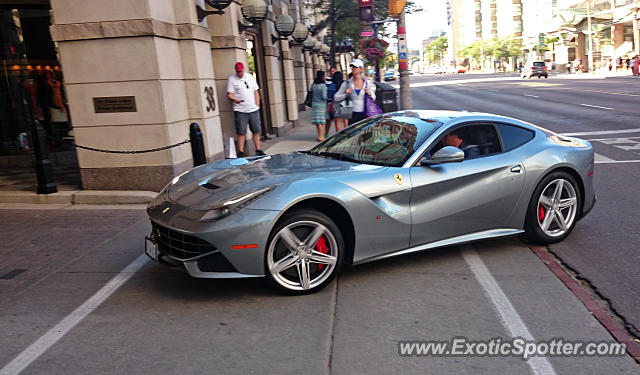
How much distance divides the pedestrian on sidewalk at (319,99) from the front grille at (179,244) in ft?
35.0

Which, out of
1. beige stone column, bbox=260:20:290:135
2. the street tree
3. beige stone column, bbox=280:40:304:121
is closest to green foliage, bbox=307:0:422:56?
the street tree

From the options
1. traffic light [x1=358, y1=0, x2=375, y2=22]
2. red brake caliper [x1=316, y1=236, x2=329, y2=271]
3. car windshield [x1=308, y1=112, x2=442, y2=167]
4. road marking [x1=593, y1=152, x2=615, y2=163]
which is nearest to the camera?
red brake caliper [x1=316, y1=236, x2=329, y2=271]

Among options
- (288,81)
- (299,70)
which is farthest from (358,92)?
(299,70)

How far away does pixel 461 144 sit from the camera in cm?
541

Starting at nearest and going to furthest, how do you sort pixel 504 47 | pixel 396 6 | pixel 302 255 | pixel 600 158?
1. pixel 302 255
2. pixel 600 158
3. pixel 396 6
4. pixel 504 47

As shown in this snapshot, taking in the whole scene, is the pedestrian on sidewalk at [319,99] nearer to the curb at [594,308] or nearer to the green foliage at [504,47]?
the curb at [594,308]

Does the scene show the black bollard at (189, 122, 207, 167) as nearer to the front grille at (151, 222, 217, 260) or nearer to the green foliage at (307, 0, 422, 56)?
the front grille at (151, 222, 217, 260)

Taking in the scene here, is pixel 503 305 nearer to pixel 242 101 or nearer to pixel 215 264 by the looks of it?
pixel 215 264

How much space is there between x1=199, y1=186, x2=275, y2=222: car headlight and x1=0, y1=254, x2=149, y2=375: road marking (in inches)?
44.4

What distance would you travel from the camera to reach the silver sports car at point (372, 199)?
430 cm

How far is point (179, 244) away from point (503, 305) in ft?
7.97

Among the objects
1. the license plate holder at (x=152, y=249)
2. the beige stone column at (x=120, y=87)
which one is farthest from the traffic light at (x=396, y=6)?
the license plate holder at (x=152, y=249)

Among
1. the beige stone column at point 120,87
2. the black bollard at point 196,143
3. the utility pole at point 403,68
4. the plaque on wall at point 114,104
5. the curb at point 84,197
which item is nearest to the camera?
the black bollard at point 196,143

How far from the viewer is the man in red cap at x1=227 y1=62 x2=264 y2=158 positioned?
1206 centimetres
